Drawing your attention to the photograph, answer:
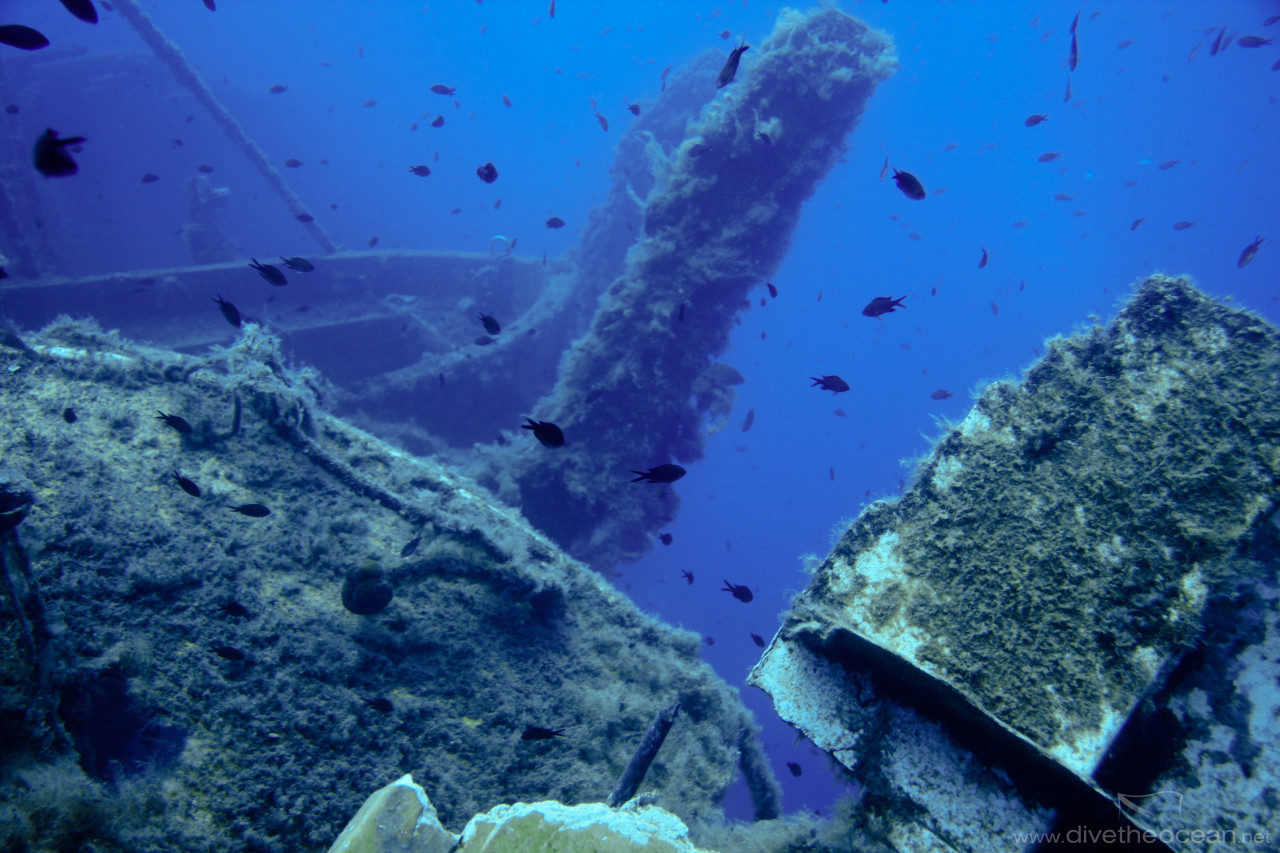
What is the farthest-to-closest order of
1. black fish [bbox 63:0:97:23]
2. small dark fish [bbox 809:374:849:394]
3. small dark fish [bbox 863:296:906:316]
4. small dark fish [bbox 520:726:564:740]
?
small dark fish [bbox 809:374:849:394], small dark fish [bbox 863:296:906:316], black fish [bbox 63:0:97:23], small dark fish [bbox 520:726:564:740]

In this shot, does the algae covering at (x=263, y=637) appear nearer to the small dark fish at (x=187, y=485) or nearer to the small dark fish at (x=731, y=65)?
the small dark fish at (x=187, y=485)

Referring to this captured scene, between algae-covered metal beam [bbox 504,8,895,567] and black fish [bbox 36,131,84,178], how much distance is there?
21.6ft

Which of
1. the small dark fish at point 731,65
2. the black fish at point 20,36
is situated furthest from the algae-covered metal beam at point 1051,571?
the black fish at point 20,36

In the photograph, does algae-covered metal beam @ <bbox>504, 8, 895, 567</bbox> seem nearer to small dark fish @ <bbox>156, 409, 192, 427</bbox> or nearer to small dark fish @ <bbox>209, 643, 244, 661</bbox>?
small dark fish @ <bbox>156, 409, 192, 427</bbox>

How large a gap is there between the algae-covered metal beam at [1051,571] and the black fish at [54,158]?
16.0ft

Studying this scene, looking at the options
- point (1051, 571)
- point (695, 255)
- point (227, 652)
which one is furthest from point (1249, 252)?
point (227, 652)

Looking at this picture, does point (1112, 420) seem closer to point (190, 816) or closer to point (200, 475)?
point (190, 816)

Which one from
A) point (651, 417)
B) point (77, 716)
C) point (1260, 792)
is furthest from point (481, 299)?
point (1260, 792)

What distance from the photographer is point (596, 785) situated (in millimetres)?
3441

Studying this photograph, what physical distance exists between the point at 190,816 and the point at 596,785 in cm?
231

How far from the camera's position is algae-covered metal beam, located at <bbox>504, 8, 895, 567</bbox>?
28.7 feet

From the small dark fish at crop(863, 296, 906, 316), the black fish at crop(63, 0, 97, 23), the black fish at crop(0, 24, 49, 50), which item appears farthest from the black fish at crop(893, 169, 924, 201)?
the black fish at crop(0, 24, 49, 50)

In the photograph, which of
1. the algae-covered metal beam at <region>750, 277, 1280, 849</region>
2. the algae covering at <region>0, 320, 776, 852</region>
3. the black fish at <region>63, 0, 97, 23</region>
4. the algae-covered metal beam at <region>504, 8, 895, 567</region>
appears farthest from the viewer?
the algae-covered metal beam at <region>504, 8, 895, 567</region>

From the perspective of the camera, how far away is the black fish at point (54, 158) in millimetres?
2703
